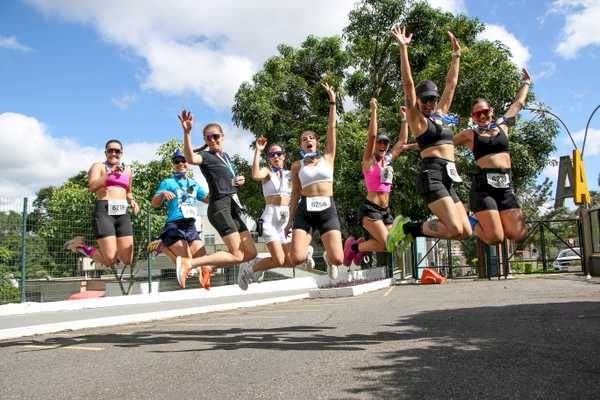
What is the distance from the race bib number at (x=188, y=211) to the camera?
7.62m

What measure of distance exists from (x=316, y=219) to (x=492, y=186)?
234 cm

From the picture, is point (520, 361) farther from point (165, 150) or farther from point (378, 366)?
point (165, 150)

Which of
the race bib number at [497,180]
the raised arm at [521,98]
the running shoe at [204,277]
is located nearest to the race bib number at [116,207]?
the running shoe at [204,277]

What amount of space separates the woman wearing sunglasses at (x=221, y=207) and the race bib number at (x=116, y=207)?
1256mm

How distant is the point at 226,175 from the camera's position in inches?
284

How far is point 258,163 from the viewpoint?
7.33 metres

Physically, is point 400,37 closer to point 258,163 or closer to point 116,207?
point 258,163

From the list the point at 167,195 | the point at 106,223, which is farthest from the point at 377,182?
the point at 106,223

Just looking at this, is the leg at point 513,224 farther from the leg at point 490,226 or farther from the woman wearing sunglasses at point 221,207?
the woman wearing sunglasses at point 221,207

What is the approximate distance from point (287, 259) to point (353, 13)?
2159cm

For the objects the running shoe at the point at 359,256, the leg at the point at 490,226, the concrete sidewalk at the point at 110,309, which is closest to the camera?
the leg at the point at 490,226

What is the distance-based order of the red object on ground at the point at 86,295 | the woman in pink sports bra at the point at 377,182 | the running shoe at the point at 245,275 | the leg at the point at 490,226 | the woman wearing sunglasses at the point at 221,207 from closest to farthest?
the leg at the point at 490,226 → the woman wearing sunglasses at the point at 221,207 → the woman in pink sports bra at the point at 377,182 → the running shoe at the point at 245,275 → the red object on ground at the point at 86,295

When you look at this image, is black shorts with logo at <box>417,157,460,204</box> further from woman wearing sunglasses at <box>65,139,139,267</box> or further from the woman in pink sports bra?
woman wearing sunglasses at <box>65,139,139,267</box>

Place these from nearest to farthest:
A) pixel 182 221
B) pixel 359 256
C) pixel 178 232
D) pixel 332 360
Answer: pixel 332 360 < pixel 178 232 < pixel 182 221 < pixel 359 256
